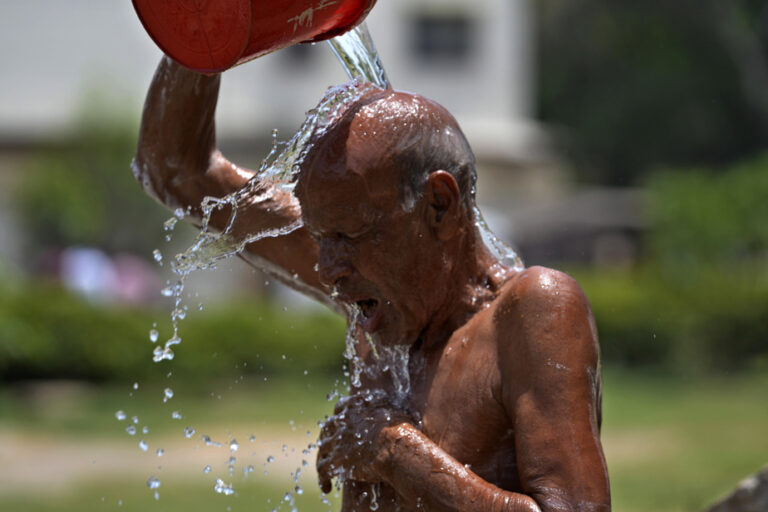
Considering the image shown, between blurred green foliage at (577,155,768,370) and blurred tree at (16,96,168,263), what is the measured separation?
9.27 m

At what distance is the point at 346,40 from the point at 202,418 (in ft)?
29.6

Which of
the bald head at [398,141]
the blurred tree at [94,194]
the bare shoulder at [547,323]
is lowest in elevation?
the bare shoulder at [547,323]

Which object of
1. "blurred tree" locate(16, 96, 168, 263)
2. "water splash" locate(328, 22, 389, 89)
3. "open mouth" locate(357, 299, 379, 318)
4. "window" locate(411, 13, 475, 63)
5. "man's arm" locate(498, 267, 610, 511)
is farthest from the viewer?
"window" locate(411, 13, 475, 63)

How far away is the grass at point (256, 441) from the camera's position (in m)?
7.73

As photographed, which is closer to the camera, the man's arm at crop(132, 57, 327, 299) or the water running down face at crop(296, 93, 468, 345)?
the water running down face at crop(296, 93, 468, 345)

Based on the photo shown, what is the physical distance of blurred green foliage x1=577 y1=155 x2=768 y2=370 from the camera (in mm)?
14117

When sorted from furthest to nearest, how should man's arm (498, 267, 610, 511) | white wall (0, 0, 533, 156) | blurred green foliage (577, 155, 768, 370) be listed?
white wall (0, 0, 533, 156) < blurred green foliage (577, 155, 768, 370) < man's arm (498, 267, 610, 511)

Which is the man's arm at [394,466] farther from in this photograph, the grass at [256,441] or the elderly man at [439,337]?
the grass at [256,441]

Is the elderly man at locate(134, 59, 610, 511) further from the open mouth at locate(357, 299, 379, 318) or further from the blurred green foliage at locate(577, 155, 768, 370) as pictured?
the blurred green foliage at locate(577, 155, 768, 370)

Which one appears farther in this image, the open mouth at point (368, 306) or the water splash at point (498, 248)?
the water splash at point (498, 248)

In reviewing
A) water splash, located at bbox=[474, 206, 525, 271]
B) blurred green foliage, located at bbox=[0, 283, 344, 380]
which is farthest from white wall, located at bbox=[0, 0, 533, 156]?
water splash, located at bbox=[474, 206, 525, 271]

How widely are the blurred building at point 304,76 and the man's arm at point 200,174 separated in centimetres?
2186

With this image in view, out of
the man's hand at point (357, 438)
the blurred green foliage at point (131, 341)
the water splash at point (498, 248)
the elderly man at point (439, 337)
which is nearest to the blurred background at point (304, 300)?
the blurred green foliage at point (131, 341)

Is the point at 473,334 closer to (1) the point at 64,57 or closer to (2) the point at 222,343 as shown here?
(2) the point at 222,343
